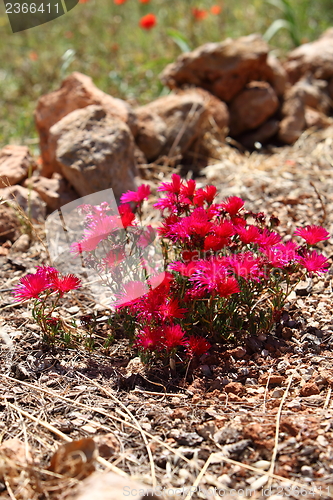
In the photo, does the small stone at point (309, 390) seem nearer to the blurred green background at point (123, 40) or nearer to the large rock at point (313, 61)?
the blurred green background at point (123, 40)

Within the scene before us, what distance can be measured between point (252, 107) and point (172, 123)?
39.0 inches

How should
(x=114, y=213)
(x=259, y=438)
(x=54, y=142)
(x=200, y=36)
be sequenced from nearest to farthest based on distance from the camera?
1. (x=259, y=438)
2. (x=114, y=213)
3. (x=54, y=142)
4. (x=200, y=36)

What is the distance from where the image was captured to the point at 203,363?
2.14 m

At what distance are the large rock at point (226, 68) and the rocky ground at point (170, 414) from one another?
2.79m

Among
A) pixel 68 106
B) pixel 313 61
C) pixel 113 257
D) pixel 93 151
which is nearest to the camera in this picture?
pixel 113 257

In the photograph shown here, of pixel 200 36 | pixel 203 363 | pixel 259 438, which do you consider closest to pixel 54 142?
pixel 203 363

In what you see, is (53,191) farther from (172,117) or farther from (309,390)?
(309,390)

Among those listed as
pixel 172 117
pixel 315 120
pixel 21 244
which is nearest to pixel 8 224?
pixel 21 244

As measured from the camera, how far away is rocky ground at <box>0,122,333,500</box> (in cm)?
150

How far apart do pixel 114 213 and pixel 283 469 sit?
1.37 m

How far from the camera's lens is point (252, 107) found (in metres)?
4.82

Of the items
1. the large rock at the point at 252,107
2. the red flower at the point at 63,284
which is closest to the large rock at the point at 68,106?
the large rock at the point at 252,107

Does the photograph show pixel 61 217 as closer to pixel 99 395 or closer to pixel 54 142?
pixel 54 142

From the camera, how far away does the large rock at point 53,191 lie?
351 centimetres
